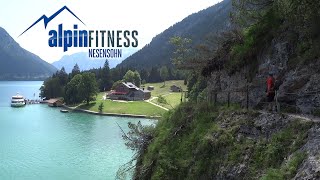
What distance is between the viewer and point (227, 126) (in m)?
14.9

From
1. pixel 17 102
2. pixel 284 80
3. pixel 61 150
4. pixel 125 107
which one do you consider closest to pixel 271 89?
pixel 284 80

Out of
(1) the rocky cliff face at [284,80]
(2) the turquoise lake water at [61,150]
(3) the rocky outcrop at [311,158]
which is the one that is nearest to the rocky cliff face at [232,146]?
(3) the rocky outcrop at [311,158]

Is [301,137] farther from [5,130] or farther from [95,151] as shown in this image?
[5,130]

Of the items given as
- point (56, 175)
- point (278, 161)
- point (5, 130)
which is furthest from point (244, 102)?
point (5, 130)

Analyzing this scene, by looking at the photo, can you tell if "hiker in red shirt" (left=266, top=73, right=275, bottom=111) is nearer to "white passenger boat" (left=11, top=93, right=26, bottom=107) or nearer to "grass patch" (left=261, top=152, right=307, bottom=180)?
"grass patch" (left=261, top=152, right=307, bottom=180)

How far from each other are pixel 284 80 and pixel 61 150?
1918 inches

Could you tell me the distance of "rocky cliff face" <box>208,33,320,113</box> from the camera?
13711 mm

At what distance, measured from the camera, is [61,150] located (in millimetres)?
58250

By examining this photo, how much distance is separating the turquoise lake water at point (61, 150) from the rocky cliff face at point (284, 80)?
86.3 feet

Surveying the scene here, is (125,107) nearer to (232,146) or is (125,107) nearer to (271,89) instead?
(271,89)

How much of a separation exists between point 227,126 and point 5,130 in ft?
249

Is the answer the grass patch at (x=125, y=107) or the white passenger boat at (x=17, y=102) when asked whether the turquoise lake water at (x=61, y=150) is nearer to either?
the grass patch at (x=125, y=107)

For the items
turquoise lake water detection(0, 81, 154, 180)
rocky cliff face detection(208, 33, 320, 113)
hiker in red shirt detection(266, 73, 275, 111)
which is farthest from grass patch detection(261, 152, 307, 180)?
turquoise lake water detection(0, 81, 154, 180)

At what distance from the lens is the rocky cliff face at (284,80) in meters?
13.7
